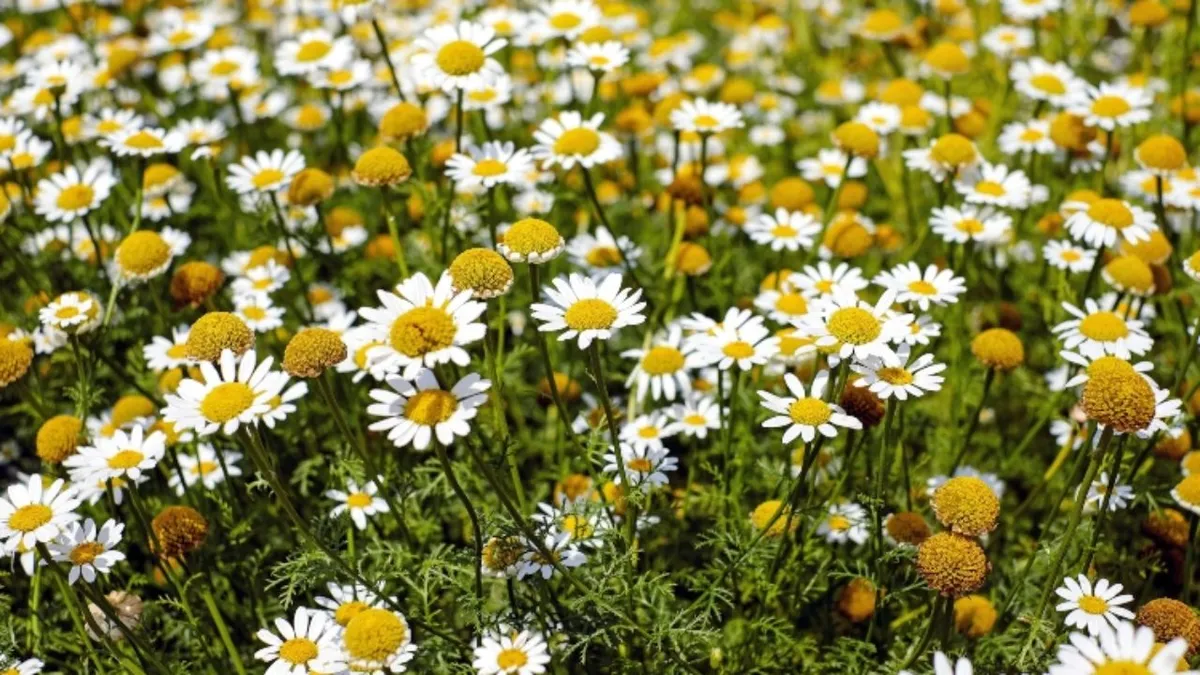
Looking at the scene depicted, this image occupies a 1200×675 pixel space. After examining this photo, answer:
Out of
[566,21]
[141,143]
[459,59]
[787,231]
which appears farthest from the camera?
[566,21]

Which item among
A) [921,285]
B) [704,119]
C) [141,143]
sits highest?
[141,143]

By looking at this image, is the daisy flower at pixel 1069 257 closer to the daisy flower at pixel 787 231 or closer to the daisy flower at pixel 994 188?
the daisy flower at pixel 994 188

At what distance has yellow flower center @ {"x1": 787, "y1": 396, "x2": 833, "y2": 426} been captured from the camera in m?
2.77

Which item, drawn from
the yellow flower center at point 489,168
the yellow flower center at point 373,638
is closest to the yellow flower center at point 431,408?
the yellow flower center at point 373,638

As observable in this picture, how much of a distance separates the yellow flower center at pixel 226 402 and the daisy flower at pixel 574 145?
5.22ft

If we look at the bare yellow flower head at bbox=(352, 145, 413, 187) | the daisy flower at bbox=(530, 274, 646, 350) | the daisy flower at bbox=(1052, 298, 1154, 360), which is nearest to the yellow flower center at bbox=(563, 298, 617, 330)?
the daisy flower at bbox=(530, 274, 646, 350)

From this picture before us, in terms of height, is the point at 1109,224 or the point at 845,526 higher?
the point at 1109,224

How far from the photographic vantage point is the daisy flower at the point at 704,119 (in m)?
4.30

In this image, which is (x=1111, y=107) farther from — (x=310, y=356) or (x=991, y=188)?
(x=310, y=356)

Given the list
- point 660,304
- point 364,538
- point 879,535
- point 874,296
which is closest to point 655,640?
point 879,535

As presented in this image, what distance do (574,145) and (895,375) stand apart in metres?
1.53

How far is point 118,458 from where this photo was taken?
308 centimetres

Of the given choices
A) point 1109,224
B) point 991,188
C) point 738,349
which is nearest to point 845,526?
point 738,349

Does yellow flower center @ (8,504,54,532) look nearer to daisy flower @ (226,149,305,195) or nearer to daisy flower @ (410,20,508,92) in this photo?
daisy flower @ (226,149,305,195)
